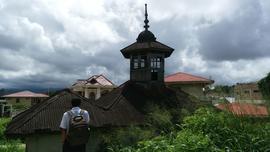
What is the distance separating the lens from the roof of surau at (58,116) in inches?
562

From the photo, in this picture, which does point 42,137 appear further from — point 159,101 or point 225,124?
point 225,124

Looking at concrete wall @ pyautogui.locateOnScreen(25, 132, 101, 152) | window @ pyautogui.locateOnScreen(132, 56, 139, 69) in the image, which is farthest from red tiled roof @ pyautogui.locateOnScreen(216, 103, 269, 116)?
window @ pyautogui.locateOnScreen(132, 56, 139, 69)

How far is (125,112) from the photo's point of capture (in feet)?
57.3

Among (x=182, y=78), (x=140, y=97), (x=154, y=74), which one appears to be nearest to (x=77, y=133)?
(x=140, y=97)

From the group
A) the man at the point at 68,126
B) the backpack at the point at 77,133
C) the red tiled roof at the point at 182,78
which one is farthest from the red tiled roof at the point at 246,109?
the red tiled roof at the point at 182,78

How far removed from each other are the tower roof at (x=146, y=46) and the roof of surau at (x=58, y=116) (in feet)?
14.6

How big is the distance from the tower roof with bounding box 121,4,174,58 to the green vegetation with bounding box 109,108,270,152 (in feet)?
50.0

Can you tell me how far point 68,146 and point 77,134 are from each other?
0.36 meters

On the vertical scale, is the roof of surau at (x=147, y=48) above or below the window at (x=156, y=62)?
above

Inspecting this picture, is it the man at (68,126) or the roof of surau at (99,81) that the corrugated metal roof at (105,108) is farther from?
the roof of surau at (99,81)

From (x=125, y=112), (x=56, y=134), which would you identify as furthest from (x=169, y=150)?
(x=125, y=112)

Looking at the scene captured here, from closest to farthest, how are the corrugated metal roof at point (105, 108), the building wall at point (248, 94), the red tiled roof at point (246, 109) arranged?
the red tiled roof at point (246, 109)
the building wall at point (248, 94)
the corrugated metal roof at point (105, 108)

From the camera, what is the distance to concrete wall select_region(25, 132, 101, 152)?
574 inches

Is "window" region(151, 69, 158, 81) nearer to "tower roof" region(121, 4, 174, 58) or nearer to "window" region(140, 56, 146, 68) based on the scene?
"window" region(140, 56, 146, 68)
